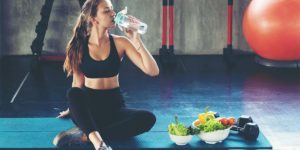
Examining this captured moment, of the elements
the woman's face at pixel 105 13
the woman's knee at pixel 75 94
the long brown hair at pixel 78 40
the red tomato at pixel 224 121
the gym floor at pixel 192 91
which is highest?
the woman's face at pixel 105 13

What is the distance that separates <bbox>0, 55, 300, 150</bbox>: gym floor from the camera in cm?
516

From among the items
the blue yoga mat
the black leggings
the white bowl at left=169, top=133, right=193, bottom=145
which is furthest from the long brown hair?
the white bowl at left=169, top=133, right=193, bottom=145

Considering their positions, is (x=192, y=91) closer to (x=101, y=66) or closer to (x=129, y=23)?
(x=101, y=66)

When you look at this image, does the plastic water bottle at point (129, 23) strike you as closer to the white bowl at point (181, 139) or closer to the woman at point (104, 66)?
the woman at point (104, 66)

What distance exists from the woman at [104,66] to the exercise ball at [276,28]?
3.16 m

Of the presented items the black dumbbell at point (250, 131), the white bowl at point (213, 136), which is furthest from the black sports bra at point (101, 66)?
the black dumbbell at point (250, 131)

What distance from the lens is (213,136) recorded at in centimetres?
374

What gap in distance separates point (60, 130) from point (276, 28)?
3.41 meters

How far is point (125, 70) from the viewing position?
7.04 m

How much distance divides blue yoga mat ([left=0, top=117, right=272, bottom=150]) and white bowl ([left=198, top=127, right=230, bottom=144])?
30 mm

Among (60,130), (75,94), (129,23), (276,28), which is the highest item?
(129,23)

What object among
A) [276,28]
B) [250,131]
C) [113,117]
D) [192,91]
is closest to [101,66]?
[113,117]

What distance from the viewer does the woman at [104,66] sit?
3816 millimetres

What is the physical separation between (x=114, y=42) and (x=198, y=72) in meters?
3.06
